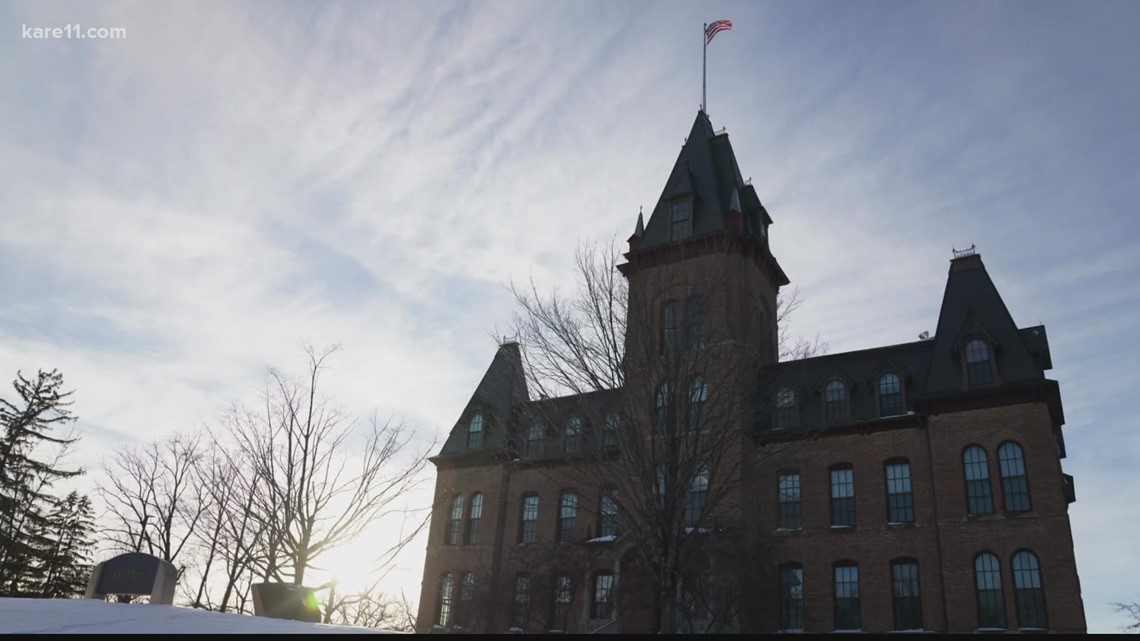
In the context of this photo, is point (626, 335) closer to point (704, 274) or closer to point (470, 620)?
point (704, 274)

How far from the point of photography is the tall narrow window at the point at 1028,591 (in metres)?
22.4

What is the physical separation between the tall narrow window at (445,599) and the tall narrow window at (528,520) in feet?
12.2

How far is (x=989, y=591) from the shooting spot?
917 inches

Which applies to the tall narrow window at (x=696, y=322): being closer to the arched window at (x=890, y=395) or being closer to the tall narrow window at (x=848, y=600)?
the arched window at (x=890, y=395)

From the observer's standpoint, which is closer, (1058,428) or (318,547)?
(318,547)

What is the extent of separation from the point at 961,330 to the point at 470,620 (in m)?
21.3

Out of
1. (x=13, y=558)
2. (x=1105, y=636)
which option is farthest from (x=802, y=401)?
(x=13, y=558)

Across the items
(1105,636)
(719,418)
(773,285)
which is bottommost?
(1105,636)

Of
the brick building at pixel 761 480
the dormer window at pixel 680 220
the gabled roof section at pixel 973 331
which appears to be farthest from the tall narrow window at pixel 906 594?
the dormer window at pixel 680 220

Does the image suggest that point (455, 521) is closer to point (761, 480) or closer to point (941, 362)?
point (761, 480)

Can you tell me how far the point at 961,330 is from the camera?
88.2ft

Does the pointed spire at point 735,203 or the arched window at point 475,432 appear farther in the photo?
the arched window at point 475,432

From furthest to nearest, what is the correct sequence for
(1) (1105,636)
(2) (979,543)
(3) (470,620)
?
(3) (470,620)
(2) (979,543)
(1) (1105,636)

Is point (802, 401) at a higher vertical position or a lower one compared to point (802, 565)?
higher
